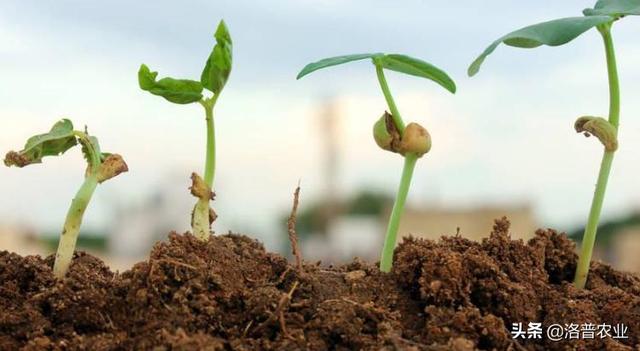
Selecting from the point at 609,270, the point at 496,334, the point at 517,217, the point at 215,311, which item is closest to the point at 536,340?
the point at 496,334

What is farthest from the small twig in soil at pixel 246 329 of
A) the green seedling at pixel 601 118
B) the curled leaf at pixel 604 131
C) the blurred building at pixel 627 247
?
the blurred building at pixel 627 247

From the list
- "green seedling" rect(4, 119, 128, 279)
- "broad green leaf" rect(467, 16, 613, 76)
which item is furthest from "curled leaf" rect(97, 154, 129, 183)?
"broad green leaf" rect(467, 16, 613, 76)

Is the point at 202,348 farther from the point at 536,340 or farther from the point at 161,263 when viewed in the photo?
the point at 536,340

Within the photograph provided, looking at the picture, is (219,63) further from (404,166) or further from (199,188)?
(404,166)

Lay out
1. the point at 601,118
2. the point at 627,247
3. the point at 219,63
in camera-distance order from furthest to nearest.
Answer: the point at 627,247
the point at 601,118
the point at 219,63

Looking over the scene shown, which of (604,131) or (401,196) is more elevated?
(604,131)

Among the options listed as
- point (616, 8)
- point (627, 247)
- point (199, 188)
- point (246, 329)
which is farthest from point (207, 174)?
point (627, 247)

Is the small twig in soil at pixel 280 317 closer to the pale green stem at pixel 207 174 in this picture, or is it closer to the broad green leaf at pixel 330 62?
the pale green stem at pixel 207 174

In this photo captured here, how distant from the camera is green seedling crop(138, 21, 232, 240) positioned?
3.39 feet

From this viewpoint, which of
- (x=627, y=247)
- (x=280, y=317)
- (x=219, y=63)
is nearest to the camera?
(x=280, y=317)

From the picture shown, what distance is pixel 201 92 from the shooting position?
3.47 ft

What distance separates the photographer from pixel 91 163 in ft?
3.59

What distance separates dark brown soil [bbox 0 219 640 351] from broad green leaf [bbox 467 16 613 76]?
0.87ft

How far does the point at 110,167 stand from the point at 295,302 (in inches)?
13.1
